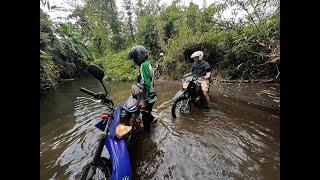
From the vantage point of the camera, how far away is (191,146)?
14.9 feet

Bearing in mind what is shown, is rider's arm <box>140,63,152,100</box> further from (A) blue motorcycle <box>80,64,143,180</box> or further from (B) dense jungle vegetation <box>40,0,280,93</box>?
(B) dense jungle vegetation <box>40,0,280,93</box>

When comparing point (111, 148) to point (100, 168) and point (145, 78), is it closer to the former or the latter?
point (100, 168)

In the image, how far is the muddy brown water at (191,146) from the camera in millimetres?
3686

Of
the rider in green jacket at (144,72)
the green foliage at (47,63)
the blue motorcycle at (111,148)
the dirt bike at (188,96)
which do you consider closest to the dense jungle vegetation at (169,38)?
the green foliage at (47,63)

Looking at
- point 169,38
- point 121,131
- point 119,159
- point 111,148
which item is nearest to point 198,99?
point 121,131

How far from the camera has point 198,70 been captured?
7398mm

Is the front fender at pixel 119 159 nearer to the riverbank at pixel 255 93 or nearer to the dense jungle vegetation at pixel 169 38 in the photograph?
the dense jungle vegetation at pixel 169 38

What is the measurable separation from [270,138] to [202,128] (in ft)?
4.75

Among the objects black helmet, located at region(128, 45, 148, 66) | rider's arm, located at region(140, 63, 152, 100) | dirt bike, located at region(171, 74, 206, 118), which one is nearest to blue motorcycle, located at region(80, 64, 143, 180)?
rider's arm, located at region(140, 63, 152, 100)

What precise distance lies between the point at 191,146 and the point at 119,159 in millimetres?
1985
